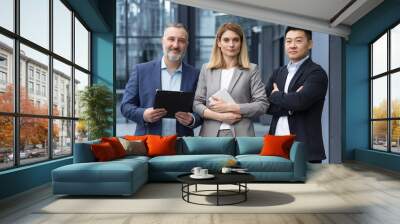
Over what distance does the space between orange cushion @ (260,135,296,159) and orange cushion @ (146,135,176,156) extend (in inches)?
56.0

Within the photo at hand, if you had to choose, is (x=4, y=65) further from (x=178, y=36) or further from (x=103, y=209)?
(x=178, y=36)

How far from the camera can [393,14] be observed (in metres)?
8.30

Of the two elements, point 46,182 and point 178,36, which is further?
point 178,36

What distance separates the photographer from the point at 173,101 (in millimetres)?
7027

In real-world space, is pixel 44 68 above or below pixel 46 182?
above

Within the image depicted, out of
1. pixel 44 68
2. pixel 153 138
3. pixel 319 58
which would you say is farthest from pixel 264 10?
pixel 44 68

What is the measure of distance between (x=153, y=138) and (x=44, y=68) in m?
2.00

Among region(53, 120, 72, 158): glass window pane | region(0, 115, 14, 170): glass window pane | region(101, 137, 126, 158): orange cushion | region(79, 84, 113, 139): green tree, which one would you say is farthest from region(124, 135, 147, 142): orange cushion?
region(0, 115, 14, 170): glass window pane

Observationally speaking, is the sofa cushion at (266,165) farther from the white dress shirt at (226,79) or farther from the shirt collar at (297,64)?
the shirt collar at (297,64)

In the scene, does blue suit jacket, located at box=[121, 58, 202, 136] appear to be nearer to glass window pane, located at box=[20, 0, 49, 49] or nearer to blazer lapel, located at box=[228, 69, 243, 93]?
blazer lapel, located at box=[228, 69, 243, 93]

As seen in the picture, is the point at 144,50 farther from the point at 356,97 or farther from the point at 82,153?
the point at 356,97

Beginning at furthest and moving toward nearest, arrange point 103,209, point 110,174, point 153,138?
point 153,138, point 110,174, point 103,209

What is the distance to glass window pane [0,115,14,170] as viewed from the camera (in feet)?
16.2

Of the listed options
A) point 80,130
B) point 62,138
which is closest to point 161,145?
point 62,138
